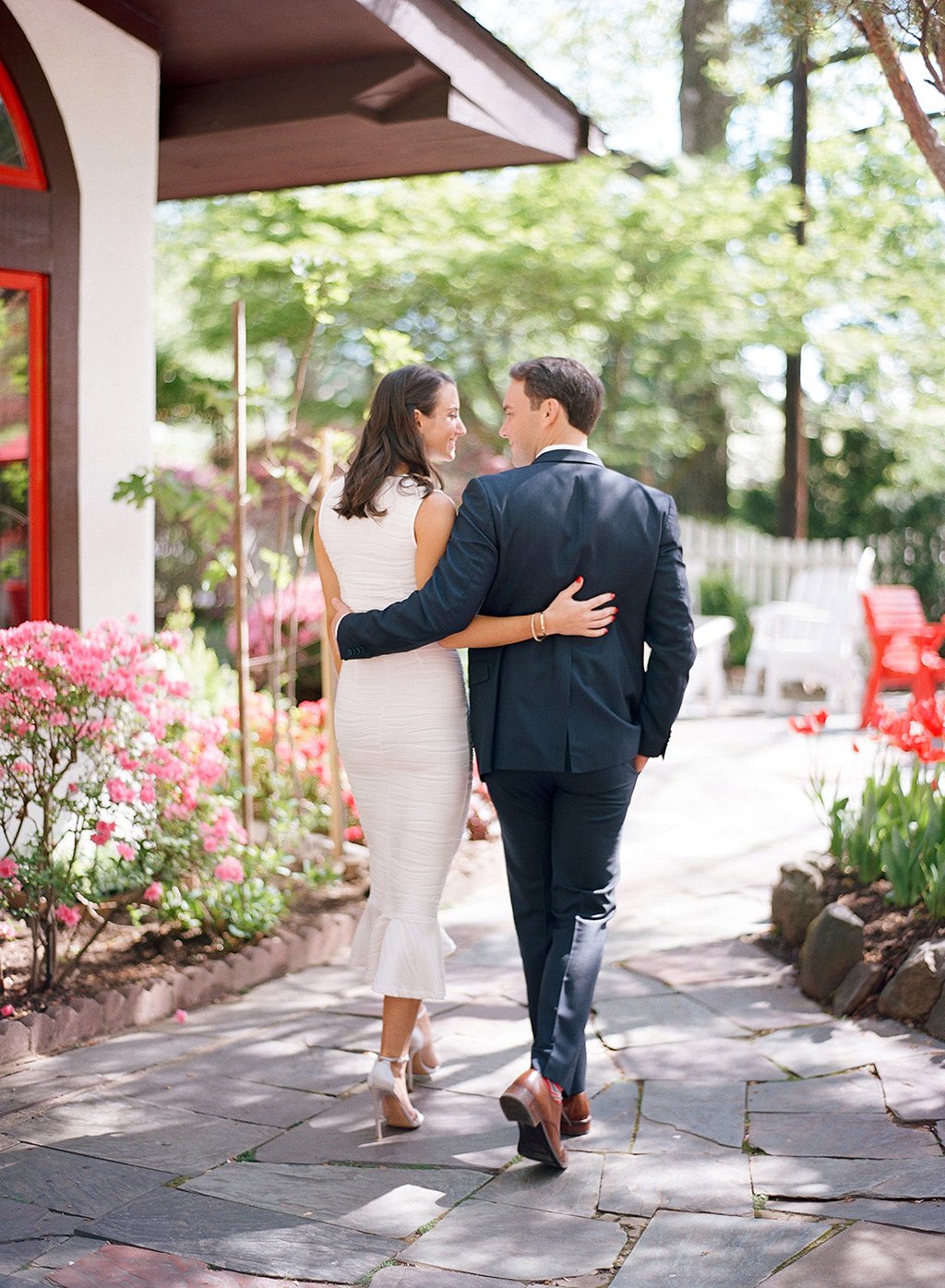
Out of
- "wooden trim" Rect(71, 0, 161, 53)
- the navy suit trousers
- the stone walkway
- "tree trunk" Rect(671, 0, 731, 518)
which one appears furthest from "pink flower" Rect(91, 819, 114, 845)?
"tree trunk" Rect(671, 0, 731, 518)

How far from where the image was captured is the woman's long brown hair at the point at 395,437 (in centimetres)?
328

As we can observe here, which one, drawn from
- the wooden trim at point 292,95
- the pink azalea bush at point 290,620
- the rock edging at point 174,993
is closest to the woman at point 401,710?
the rock edging at point 174,993

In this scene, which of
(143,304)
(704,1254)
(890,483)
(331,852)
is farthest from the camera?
(890,483)

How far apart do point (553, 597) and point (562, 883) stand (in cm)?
68

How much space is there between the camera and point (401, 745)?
3254 millimetres

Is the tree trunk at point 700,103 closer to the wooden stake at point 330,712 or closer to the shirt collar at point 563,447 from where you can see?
the wooden stake at point 330,712

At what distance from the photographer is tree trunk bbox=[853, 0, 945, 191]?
4.13 metres

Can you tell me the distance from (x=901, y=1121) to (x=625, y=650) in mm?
1319

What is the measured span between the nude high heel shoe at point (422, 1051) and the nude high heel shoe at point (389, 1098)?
0.25 m

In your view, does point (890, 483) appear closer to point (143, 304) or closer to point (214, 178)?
point (214, 178)

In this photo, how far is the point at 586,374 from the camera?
3.24 m

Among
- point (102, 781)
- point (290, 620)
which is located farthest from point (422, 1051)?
point (290, 620)

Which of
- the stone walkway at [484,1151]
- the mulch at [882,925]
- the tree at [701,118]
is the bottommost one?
the stone walkway at [484,1151]

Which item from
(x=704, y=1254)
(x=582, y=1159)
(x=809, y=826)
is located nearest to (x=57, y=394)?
(x=582, y=1159)
